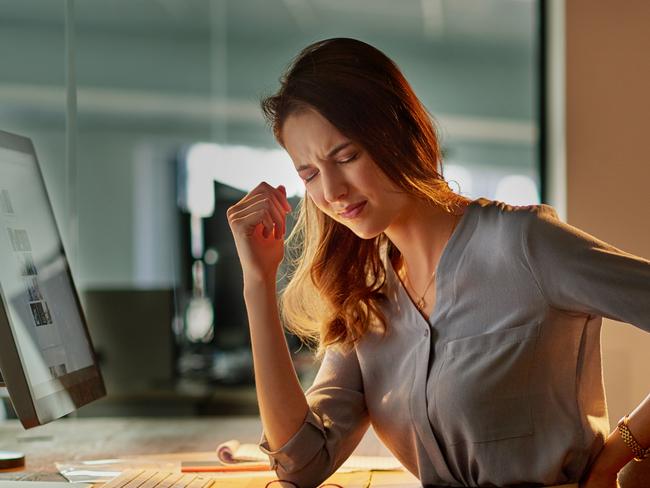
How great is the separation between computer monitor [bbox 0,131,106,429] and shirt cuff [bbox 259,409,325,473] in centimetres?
37


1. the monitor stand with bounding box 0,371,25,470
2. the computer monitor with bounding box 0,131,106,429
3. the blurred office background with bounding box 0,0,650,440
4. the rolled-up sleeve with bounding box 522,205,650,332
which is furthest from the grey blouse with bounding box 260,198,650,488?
the blurred office background with bounding box 0,0,650,440

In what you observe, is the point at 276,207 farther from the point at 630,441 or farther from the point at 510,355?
the point at 630,441

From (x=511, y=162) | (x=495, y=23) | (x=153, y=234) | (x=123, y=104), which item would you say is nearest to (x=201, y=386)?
(x=153, y=234)

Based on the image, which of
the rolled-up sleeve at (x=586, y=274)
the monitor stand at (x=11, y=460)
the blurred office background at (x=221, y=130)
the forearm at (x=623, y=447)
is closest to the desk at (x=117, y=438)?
the monitor stand at (x=11, y=460)

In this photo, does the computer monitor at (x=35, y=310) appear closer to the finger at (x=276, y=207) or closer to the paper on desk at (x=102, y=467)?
the paper on desk at (x=102, y=467)

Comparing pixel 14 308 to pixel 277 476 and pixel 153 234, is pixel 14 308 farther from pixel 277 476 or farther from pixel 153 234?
pixel 153 234

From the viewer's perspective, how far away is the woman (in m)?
1.42

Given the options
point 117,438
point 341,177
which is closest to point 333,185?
point 341,177

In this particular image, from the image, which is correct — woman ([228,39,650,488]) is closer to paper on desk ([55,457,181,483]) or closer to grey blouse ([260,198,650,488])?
grey blouse ([260,198,650,488])

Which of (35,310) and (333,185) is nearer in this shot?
(333,185)

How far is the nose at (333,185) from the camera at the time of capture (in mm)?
1464

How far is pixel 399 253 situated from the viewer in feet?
5.59

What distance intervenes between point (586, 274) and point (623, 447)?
0.95 feet

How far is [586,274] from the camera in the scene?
4.48 feet
